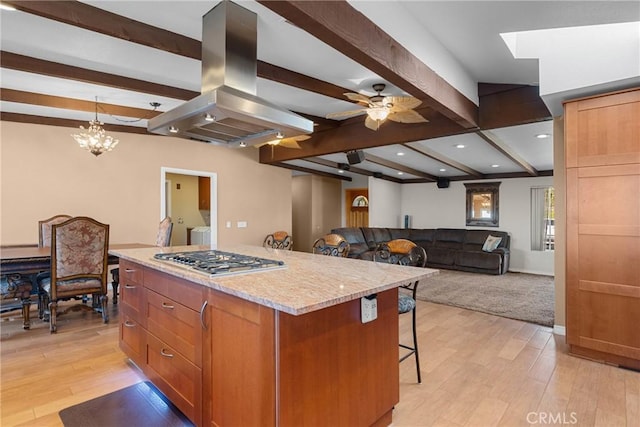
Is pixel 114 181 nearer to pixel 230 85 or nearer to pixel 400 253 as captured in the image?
pixel 230 85

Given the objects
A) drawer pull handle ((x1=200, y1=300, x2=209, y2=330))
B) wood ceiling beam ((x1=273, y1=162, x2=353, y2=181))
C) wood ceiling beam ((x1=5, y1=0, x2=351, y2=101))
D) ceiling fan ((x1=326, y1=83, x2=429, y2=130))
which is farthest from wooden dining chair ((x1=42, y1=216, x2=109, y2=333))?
wood ceiling beam ((x1=273, y1=162, x2=353, y2=181))

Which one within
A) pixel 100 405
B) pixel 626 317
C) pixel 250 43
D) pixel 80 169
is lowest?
pixel 100 405

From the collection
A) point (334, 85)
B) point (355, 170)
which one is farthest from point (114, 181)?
point (355, 170)

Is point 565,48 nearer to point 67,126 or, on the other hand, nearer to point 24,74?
point 24,74

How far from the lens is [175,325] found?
1.92 metres

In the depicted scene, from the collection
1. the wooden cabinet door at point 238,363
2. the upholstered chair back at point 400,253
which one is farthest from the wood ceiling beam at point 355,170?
the wooden cabinet door at point 238,363

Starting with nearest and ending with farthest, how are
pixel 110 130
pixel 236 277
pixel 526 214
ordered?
pixel 236 277, pixel 110 130, pixel 526 214

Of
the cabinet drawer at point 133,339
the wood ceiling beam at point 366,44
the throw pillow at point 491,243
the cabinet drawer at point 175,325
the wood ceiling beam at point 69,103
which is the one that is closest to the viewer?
the wood ceiling beam at point 366,44

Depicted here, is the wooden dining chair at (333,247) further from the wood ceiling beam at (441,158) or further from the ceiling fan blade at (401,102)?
the wood ceiling beam at (441,158)

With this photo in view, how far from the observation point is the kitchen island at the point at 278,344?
1.34m

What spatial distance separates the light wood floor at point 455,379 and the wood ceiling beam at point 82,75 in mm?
2537

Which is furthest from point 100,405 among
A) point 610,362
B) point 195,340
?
point 610,362

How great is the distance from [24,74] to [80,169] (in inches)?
74.8

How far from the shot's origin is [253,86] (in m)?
2.24
